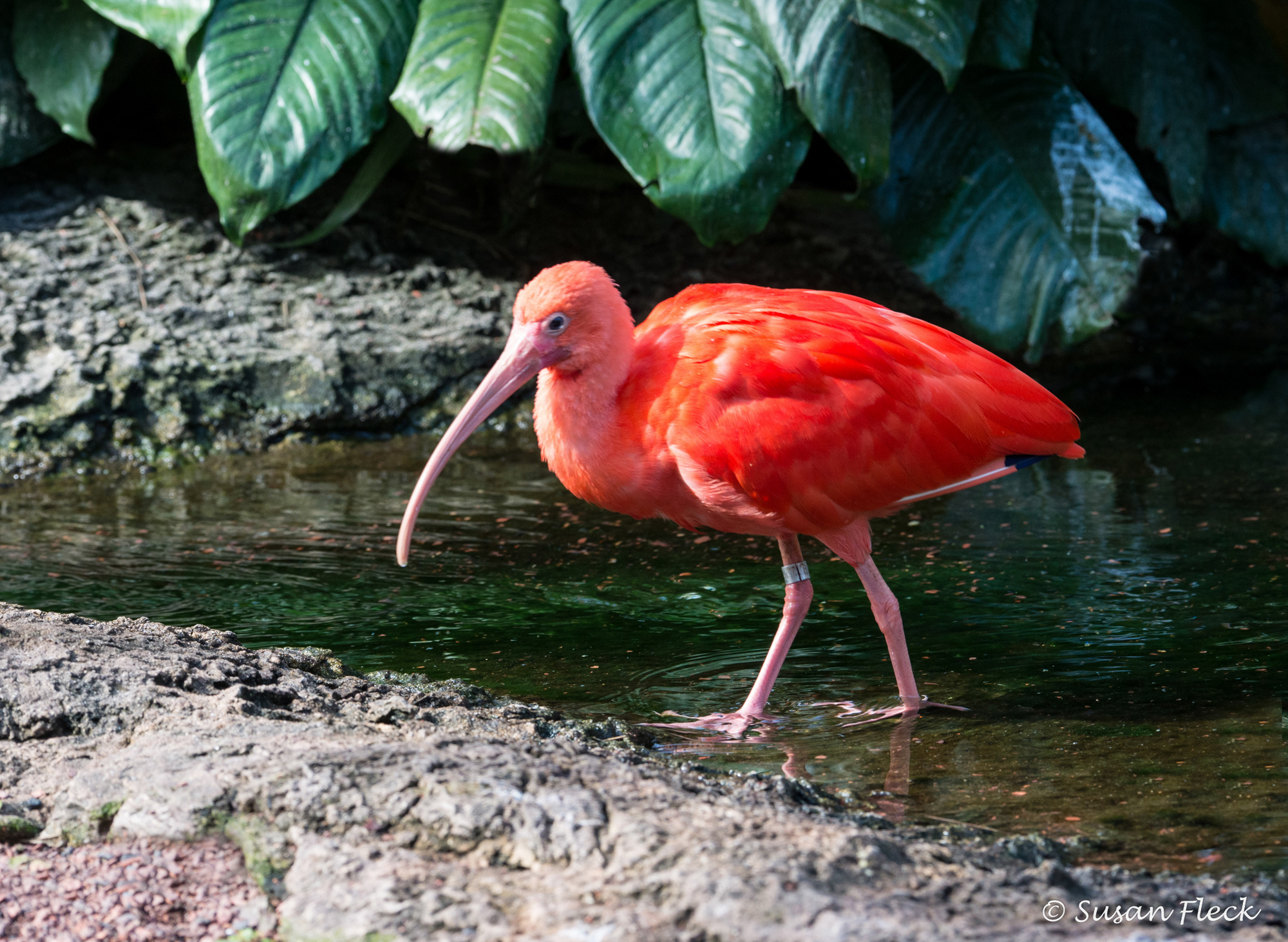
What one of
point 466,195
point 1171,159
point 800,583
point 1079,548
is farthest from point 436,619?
point 1171,159

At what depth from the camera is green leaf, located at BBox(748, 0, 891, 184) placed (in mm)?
6457

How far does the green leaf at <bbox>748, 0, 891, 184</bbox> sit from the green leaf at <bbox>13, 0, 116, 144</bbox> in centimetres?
345

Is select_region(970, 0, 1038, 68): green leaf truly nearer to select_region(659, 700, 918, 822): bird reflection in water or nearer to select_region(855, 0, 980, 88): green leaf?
select_region(855, 0, 980, 88): green leaf

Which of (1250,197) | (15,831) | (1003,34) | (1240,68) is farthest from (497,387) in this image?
(1240,68)

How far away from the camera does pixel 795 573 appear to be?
3.89 metres

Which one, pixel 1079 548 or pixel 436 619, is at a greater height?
pixel 1079 548

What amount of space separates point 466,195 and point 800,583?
500 centimetres

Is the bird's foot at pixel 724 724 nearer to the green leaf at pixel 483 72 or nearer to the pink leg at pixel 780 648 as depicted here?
the pink leg at pixel 780 648

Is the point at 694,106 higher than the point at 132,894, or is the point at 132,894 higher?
the point at 694,106

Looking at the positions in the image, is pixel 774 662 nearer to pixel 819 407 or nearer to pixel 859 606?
pixel 819 407

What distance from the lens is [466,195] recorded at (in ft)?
26.9

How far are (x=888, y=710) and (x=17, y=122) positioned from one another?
5.87m

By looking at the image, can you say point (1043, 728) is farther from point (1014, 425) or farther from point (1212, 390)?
point (1212, 390)

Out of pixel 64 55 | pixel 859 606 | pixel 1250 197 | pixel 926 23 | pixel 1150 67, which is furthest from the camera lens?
pixel 1250 197
